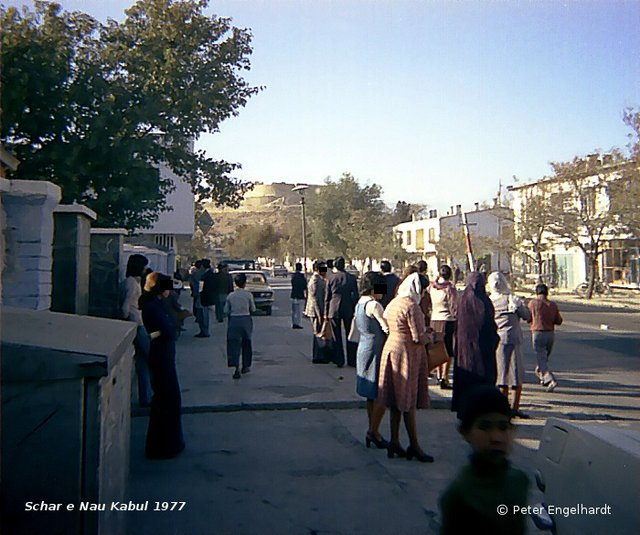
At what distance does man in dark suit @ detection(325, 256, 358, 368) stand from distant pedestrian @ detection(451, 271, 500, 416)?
423 centimetres

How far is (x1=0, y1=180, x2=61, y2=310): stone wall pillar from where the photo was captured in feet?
21.3

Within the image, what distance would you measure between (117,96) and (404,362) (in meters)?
11.4

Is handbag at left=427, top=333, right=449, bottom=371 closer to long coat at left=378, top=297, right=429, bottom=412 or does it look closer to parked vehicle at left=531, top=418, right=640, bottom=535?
long coat at left=378, top=297, right=429, bottom=412

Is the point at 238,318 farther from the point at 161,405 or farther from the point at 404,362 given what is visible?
the point at 404,362

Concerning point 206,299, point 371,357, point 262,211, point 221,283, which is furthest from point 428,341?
point 262,211

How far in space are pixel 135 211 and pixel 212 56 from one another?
16.6 ft

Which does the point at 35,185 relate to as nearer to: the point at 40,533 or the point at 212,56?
the point at 40,533

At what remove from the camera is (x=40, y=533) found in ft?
10.1

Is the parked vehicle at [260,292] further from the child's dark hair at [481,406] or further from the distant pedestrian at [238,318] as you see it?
the child's dark hair at [481,406]

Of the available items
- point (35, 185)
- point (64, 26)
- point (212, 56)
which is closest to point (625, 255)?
point (212, 56)

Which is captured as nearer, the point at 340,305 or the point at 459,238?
the point at 340,305

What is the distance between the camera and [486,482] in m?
2.66

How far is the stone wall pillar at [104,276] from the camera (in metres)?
9.00

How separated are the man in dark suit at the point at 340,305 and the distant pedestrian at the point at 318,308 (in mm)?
295
